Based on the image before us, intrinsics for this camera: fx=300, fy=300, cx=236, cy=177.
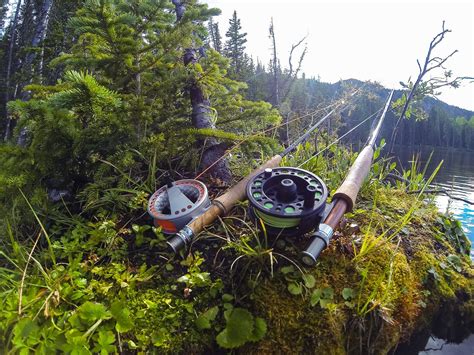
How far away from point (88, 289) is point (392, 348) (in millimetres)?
1807

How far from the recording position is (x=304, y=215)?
1.66 m

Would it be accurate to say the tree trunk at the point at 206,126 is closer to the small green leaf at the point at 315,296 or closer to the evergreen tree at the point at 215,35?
the small green leaf at the point at 315,296

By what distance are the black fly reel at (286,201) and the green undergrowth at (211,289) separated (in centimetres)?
16

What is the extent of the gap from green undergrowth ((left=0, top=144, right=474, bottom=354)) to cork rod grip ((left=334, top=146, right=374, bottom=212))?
0.27 meters

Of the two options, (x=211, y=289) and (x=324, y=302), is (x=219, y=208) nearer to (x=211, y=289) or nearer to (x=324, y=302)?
(x=211, y=289)

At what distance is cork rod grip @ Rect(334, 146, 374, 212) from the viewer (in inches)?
71.4

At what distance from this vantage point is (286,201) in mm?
1753

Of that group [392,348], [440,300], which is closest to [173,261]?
[392,348]

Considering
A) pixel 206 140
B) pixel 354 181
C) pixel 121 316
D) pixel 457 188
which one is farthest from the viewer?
pixel 457 188

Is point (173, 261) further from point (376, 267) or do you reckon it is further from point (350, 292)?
point (376, 267)

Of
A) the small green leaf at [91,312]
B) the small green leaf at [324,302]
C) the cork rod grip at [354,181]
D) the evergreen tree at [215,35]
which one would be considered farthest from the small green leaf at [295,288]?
the evergreen tree at [215,35]

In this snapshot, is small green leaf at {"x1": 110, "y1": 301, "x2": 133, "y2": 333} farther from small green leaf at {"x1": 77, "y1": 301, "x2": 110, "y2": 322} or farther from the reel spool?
the reel spool

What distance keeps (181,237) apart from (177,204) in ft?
1.29

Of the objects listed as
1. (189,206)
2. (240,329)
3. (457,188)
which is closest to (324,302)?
(240,329)
